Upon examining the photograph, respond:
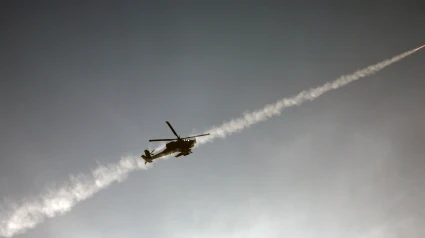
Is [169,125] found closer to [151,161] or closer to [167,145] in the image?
[167,145]

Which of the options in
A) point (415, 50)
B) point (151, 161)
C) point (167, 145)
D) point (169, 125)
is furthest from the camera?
point (415, 50)

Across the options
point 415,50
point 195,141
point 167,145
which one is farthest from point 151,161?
point 415,50

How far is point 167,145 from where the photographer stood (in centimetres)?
4484

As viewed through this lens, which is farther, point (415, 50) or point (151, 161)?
point (415, 50)

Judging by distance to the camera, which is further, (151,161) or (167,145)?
(151,161)

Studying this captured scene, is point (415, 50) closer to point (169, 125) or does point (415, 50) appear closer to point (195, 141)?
point (195, 141)

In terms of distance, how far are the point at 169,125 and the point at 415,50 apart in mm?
58395

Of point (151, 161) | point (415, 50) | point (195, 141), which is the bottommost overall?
point (415, 50)

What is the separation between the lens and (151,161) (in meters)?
48.7

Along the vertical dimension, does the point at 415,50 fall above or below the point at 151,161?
below

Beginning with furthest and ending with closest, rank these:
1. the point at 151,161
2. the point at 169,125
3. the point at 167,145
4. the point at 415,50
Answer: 1. the point at 415,50
2. the point at 151,161
3. the point at 167,145
4. the point at 169,125

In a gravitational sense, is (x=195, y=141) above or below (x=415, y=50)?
above

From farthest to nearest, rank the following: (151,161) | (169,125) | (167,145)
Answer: (151,161)
(167,145)
(169,125)

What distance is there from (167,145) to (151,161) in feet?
21.7
